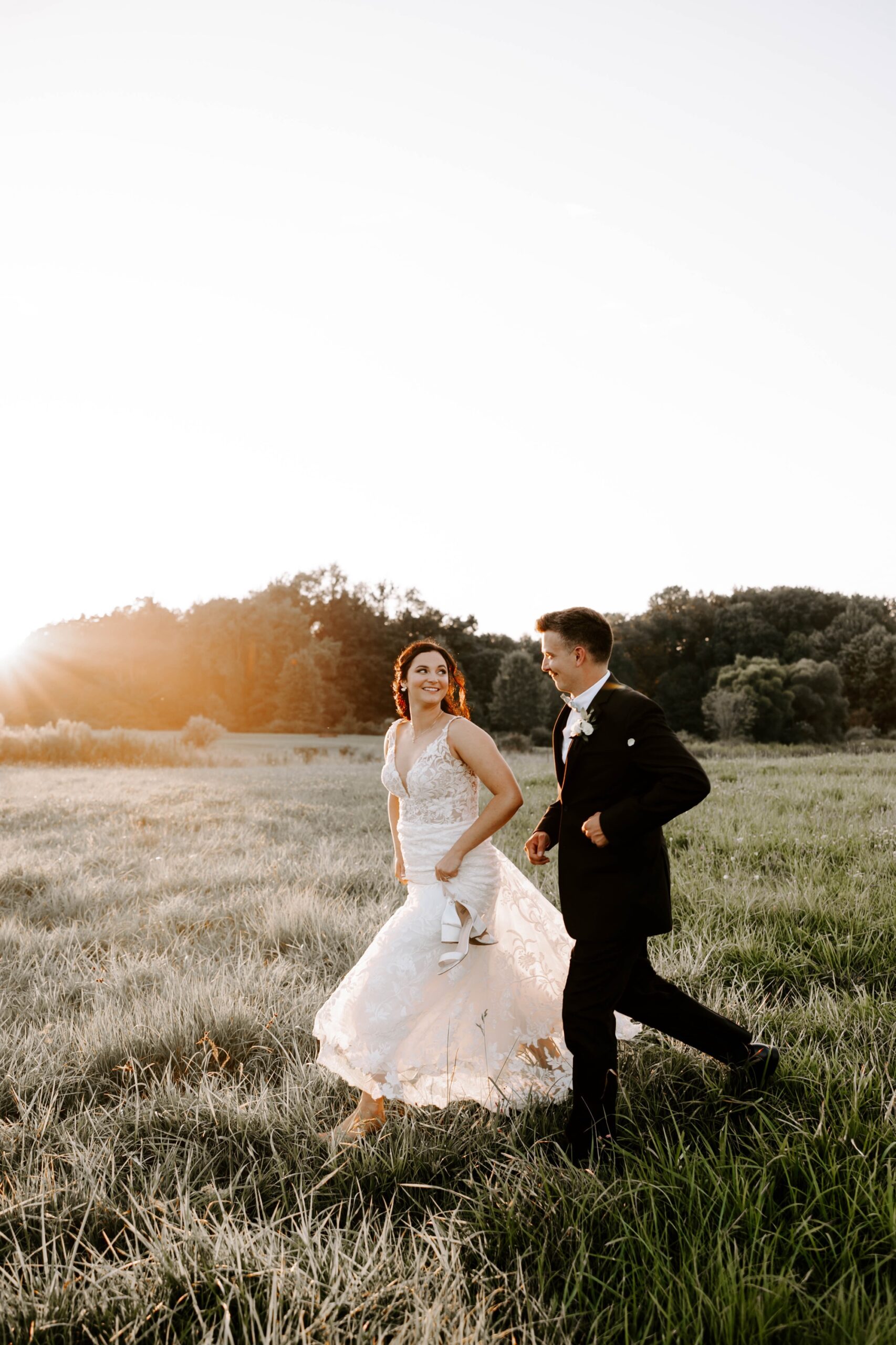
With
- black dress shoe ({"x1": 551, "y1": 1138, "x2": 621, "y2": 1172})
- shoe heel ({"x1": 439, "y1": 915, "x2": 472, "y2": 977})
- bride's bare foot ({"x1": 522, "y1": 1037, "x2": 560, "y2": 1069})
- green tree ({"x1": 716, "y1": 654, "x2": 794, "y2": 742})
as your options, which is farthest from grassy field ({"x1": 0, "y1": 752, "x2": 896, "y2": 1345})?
green tree ({"x1": 716, "y1": 654, "x2": 794, "y2": 742})

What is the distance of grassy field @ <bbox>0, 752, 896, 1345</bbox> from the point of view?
187 centimetres

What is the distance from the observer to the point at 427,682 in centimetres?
329

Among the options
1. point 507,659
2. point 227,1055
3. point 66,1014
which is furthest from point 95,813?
point 507,659

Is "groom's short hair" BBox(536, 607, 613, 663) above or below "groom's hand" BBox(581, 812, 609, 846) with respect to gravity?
above

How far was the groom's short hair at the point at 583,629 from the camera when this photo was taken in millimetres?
2729

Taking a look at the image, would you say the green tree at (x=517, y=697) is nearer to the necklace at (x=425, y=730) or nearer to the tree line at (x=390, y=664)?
the tree line at (x=390, y=664)

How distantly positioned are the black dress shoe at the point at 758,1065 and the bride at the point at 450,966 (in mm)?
515

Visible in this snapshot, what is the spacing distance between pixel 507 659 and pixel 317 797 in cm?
2934

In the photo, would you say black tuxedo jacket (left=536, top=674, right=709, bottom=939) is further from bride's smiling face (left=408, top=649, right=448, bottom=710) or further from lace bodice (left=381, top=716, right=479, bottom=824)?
bride's smiling face (left=408, top=649, right=448, bottom=710)

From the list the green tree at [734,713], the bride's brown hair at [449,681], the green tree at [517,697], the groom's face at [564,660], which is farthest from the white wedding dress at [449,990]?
the green tree at [517,697]

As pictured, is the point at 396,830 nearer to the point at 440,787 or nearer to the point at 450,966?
the point at 440,787

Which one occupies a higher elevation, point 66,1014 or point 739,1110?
point 739,1110

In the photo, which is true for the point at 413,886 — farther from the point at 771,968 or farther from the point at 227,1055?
the point at 771,968

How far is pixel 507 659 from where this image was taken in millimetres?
42031
